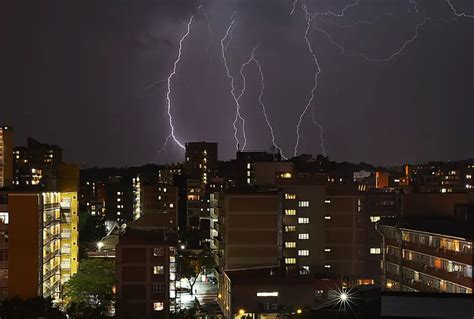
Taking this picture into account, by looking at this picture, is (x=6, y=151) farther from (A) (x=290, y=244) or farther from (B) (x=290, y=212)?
(A) (x=290, y=244)

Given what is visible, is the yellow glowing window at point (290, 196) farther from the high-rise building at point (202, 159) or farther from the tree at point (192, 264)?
the high-rise building at point (202, 159)

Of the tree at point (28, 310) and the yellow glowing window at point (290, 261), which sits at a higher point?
the tree at point (28, 310)

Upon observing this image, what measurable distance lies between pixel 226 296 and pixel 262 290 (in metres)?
2.01

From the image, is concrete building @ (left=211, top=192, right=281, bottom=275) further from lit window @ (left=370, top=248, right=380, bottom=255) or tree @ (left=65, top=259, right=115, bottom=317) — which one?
tree @ (left=65, top=259, right=115, bottom=317)

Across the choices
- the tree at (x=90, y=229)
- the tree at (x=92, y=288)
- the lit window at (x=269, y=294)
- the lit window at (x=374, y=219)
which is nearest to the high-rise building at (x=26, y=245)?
the tree at (x=92, y=288)

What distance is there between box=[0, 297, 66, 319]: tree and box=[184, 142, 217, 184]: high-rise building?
5156 centimetres

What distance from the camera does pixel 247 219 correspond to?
27906 millimetres

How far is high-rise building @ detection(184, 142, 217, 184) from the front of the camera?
226 ft

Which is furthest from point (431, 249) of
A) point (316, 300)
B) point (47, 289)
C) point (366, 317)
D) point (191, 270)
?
point (366, 317)

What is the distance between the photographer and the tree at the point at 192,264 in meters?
28.1

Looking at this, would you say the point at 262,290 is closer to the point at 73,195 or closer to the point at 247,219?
the point at 247,219

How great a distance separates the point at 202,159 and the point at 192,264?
40.2 m

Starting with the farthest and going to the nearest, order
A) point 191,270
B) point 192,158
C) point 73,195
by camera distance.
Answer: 1. point 192,158
2. point 191,270
3. point 73,195

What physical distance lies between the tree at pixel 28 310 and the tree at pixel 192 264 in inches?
429
